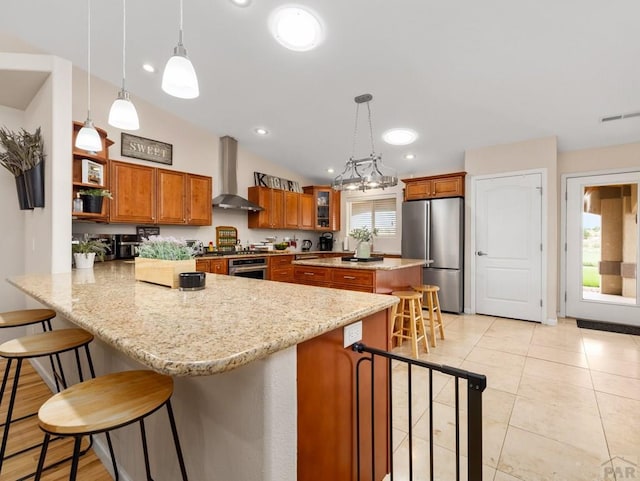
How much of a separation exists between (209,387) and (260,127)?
4.16 meters

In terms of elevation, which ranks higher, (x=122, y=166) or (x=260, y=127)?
(x=260, y=127)

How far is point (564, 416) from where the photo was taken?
6.49ft

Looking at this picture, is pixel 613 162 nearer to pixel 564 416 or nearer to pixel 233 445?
pixel 564 416

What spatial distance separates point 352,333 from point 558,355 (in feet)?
9.81

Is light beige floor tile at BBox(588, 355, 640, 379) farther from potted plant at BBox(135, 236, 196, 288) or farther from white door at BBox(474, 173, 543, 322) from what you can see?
potted plant at BBox(135, 236, 196, 288)

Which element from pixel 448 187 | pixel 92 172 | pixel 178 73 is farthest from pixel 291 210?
pixel 178 73

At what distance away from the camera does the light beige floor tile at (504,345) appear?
3.14 m

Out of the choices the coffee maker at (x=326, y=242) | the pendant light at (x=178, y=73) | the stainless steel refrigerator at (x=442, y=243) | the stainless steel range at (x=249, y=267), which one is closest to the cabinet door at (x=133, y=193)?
the stainless steel range at (x=249, y=267)

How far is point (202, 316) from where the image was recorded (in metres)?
1.01

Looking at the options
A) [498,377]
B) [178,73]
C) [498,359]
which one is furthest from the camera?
[498,359]

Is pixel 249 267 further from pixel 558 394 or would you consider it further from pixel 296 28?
pixel 558 394

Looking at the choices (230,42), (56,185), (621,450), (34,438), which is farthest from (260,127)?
(621,450)

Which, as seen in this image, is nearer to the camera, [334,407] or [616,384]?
[334,407]

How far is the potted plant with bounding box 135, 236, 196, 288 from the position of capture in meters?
1.61
